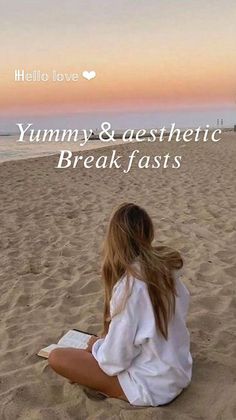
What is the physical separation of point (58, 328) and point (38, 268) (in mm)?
1467

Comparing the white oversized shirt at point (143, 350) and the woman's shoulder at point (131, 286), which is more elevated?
the woman's shoulder at point (131, 286)

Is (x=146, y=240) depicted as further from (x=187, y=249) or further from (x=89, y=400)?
(x=187, y=249)

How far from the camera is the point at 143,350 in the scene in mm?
2344

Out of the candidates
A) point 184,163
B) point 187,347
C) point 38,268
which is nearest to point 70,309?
point 38,268

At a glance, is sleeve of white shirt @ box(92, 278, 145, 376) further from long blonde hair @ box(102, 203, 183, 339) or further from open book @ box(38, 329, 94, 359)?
open book @ box(38, 329, 94, 359)

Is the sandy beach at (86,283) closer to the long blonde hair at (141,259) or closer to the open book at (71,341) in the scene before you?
the open book at (71,341)

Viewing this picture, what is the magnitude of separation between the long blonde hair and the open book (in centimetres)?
83

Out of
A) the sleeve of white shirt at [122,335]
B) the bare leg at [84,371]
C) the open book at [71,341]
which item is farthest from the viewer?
the open book at [71,341]

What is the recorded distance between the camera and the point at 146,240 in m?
2.34

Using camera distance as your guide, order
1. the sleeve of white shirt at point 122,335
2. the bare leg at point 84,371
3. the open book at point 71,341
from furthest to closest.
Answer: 1. the open book at point 71,341
2. the bare leg at point 84,371
3. the sleeve of white shirt at point 122,335

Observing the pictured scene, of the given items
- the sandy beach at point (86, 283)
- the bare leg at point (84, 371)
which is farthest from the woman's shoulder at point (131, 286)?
the sandy beach at point (86, 283)

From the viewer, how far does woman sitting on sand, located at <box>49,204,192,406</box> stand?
2.26 m

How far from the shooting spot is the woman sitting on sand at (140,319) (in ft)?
7.42

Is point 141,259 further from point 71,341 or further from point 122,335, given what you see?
point 71,341
